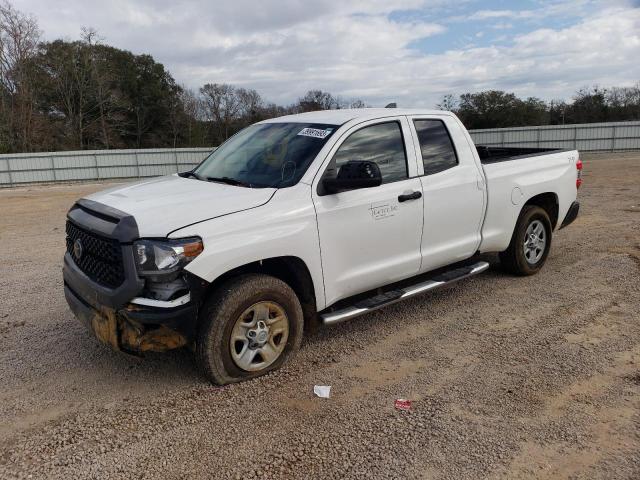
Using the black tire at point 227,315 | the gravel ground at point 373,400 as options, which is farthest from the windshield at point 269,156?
the gravel ground at point 373,400

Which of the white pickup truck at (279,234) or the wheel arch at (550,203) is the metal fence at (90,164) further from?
the white pickup truck at (279,234)

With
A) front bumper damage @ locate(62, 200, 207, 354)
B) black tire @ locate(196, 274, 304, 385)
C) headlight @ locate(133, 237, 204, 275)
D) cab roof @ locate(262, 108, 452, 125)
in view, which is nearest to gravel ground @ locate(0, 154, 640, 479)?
black tire @ locate(196, 274, 304, 385)

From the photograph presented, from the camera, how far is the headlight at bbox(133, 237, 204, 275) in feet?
11.2

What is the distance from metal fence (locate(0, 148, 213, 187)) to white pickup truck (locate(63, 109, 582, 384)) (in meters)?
22.3

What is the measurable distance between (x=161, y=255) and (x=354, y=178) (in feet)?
4.89

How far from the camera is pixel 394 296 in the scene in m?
4.64

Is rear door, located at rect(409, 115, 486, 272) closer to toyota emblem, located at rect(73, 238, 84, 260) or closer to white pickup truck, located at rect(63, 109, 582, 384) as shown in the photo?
white pickup truck, located at rect(63, 109, 582, 384)

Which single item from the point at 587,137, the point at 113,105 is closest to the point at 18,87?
the point at 113,105

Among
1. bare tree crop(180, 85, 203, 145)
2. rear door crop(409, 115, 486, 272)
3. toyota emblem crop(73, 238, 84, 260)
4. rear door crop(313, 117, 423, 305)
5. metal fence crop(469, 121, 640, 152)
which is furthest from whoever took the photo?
bare tree crop(180, 85, 203, 145)

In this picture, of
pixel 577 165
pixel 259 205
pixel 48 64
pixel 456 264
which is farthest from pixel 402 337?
pixel 48 64

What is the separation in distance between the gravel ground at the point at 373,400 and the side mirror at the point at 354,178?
1.39 meters

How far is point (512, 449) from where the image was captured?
3102mm

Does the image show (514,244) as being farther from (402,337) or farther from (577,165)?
(402,337)

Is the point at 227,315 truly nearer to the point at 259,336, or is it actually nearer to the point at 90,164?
the point at 259,336
